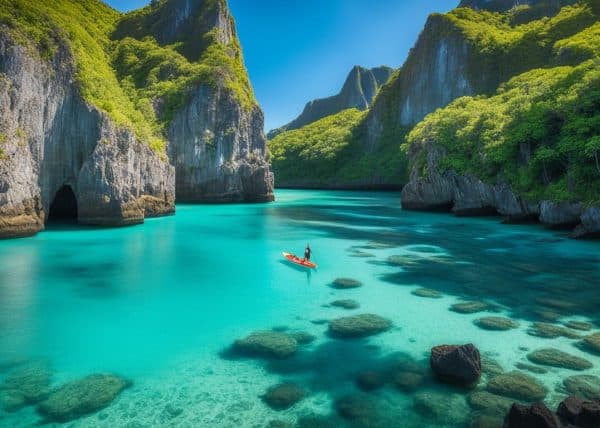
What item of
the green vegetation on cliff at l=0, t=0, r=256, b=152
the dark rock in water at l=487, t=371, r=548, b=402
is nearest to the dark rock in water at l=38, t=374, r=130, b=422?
the dark rock in water at l=487, t=371, r=548, b=402

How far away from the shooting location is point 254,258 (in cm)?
2194

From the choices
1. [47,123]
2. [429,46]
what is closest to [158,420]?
[47,123]

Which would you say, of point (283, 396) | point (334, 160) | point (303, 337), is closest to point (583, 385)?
point (283, 396)

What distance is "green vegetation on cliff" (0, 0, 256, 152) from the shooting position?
37250mm

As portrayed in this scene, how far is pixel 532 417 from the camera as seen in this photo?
584 cm

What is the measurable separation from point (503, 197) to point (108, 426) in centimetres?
3743

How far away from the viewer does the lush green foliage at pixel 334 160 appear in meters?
103

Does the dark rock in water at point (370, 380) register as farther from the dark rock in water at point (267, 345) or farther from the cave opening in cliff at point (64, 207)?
the cave opening in cliff at point (64, 207)

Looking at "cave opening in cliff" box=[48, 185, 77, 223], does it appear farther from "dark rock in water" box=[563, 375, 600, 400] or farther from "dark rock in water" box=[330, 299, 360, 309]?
"dark rock in water" box=[563, 375, 600, 400]

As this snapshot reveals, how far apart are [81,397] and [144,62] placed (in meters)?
61.6

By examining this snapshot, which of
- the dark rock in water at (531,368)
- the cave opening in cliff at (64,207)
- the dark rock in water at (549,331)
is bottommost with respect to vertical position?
the dark rock in water at (531,368)

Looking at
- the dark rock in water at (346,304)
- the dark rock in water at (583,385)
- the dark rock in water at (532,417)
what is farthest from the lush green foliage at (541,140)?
the dark rock in water at (532,417)

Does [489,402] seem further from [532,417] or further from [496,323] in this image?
[496,323]

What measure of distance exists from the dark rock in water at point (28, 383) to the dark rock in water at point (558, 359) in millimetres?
11059
